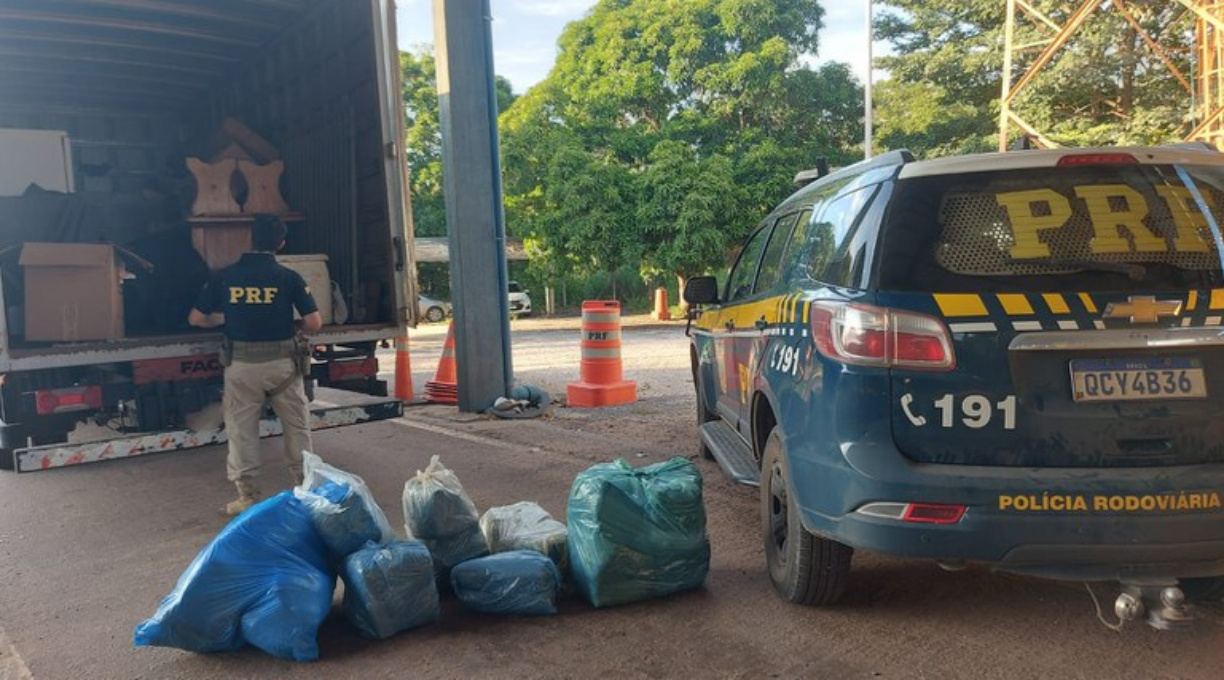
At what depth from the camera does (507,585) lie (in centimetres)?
368

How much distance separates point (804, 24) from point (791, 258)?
20.3 metres

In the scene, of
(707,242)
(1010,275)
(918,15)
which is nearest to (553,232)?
(707,242)

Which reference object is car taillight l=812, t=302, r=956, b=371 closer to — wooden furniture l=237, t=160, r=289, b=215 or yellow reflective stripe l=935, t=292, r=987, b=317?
yellow reflective stripe l=935, t=292, r=987, b=317

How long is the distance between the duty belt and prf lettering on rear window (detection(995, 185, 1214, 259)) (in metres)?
4.19

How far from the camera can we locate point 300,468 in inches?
224

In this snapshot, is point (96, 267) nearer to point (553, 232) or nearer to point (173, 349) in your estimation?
point (173, 349)

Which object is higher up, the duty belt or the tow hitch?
the duty belt

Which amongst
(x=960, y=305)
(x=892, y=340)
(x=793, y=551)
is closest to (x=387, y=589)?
(x=793, y=551)

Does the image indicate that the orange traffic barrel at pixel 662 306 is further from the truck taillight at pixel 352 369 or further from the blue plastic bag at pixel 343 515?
the blue plastic bag at pixel 343 515

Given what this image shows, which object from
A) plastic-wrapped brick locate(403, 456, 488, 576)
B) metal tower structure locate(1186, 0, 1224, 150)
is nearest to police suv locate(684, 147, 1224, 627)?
plastic-wrapped brick locate(403, 456, 488, 576)

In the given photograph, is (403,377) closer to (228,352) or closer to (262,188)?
(262,188)

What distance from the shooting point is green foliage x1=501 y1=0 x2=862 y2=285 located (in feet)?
70.1

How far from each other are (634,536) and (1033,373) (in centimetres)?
173

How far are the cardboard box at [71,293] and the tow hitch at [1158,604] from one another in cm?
588
